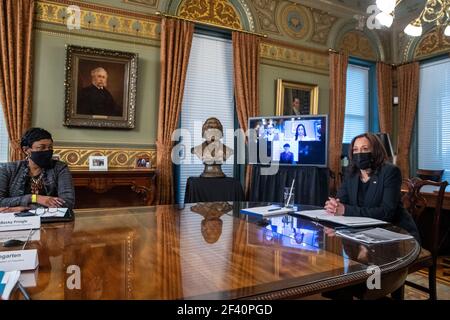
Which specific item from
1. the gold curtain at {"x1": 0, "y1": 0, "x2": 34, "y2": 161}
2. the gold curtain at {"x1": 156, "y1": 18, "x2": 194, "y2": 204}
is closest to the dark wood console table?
the gold curtain at {"x1": 156, "y1": 18, "x2": 194, "y2": 204}

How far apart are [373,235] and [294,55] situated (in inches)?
174

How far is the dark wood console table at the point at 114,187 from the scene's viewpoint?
3506 mm

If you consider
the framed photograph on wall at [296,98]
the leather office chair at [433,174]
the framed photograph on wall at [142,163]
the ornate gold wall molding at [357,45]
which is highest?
the ornate gold wall molding at [357,45]

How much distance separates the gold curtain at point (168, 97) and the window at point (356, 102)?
324 centimetres

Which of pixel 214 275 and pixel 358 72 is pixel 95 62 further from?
pixel 358 72

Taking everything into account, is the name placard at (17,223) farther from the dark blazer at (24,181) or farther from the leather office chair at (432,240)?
the leather office chair at (432,240)

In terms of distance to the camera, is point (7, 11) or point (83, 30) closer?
point (7, 11)

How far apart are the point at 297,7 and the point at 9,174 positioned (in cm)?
484

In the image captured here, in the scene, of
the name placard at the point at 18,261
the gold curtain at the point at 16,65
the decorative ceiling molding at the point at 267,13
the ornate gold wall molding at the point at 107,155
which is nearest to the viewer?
the name placard at the point at 18,261

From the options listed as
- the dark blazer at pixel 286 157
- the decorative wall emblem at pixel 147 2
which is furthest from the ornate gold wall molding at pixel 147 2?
the dark blazer at pixel 286 157

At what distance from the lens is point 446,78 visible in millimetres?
5453

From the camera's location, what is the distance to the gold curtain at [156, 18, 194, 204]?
4.16 metres

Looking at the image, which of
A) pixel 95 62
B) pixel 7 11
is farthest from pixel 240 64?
pixel 7 11
